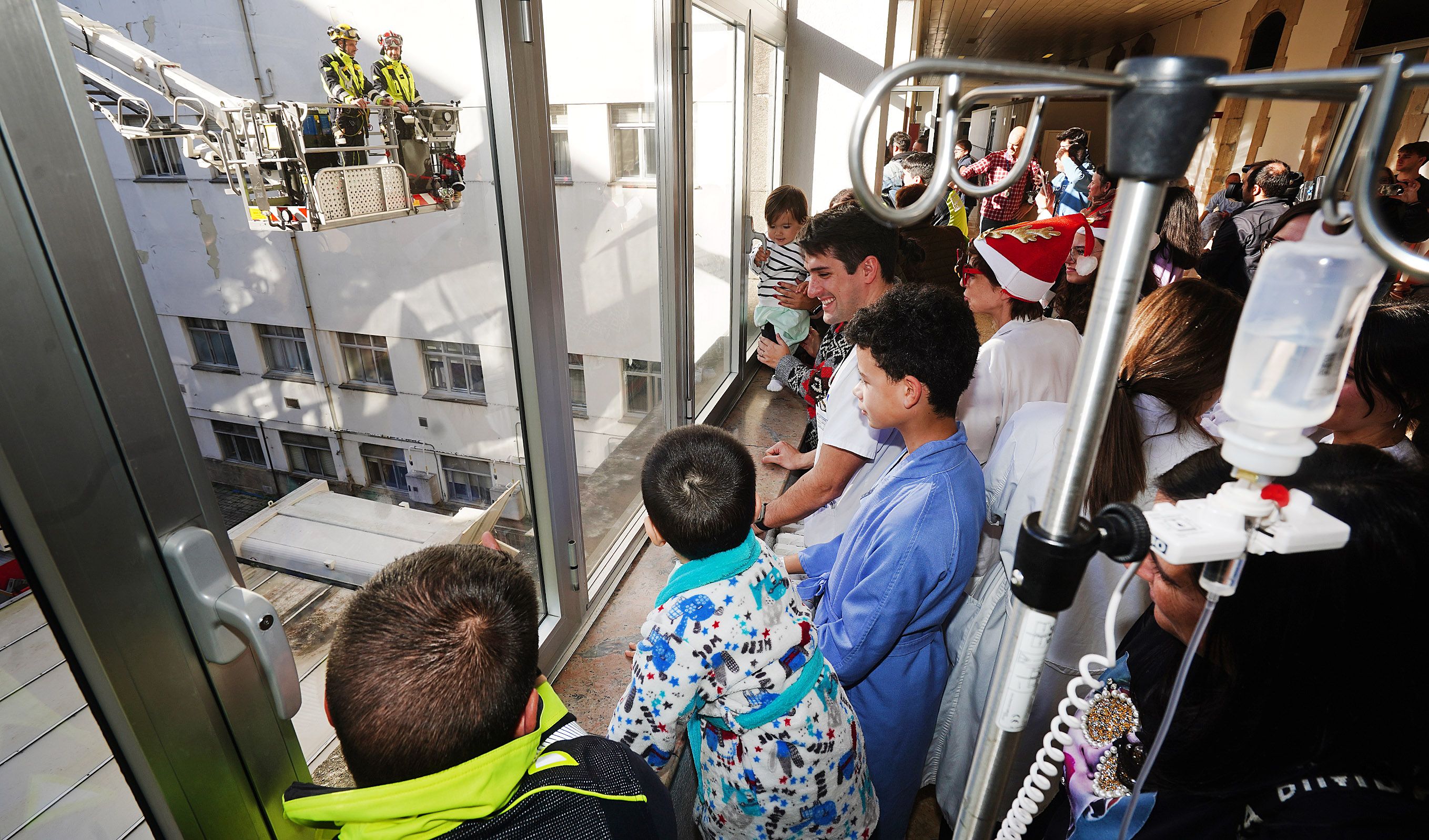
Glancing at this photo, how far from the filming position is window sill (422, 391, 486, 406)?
2.11m

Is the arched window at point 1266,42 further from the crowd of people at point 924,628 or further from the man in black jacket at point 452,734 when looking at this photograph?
the man in black jacket at point 452,734

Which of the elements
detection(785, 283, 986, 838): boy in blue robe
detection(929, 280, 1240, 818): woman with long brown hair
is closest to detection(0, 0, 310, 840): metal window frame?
detection(785, 283, 986, 838): boy in blue robe

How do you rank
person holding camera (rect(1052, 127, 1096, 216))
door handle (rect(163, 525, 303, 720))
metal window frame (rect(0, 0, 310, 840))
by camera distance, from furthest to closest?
person holding camera (rect(1052, 127, 1096, 216))
door handle (rect(163, 525, 303, 720))
metal window frame (rect(0, 0, 310, 840))

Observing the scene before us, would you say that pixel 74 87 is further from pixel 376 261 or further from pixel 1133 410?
pixel 1133 410

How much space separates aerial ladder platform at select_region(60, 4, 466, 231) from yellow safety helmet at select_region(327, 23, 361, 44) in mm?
143

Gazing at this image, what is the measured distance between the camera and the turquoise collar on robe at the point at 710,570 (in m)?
1.27

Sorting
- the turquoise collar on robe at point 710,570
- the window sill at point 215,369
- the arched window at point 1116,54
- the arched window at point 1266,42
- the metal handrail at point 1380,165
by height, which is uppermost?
the arched window at point 1116,54

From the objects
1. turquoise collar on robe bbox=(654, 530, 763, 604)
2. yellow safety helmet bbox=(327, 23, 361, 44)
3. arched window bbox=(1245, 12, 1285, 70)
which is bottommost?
turquoise collar on robe bbox=(654, 530, 763, 604)

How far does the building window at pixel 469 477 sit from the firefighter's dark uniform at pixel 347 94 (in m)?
0.98

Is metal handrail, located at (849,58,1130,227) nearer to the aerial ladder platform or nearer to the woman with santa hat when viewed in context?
the aerial ladder platform

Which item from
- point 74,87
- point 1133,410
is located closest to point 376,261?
point 74,87

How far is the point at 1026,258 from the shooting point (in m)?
2.27

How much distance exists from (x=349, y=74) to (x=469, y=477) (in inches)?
45.9

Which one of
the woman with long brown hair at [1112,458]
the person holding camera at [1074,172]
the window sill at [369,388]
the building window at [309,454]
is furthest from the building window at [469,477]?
the person holding camera at [1074,172]
